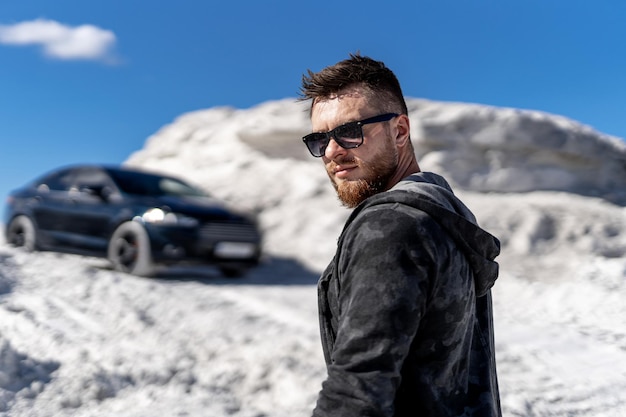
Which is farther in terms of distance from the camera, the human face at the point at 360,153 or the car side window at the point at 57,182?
the car side window at the point at 57,182

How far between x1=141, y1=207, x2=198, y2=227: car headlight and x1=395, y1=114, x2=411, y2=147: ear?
22.9 feet

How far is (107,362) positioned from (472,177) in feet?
30.1

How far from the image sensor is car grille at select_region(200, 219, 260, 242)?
8.37 meters

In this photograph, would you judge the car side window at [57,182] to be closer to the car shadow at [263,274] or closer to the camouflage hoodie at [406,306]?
the car shadow at [263,274]

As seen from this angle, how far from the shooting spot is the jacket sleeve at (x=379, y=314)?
1183 mm

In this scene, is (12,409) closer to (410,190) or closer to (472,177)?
Answer: (410,190)

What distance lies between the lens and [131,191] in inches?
347

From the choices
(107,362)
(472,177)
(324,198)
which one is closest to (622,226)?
(472,177)

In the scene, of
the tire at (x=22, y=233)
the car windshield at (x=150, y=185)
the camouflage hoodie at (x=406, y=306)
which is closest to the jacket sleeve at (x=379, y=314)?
the camouflage hoodie at (x=406, y=306)

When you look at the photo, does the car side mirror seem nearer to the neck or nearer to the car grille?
the car grille

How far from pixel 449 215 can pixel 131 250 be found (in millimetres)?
7474

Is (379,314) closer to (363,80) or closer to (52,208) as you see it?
(363,80)

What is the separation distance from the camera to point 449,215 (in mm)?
1308

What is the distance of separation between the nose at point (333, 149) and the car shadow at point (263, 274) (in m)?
6.90
